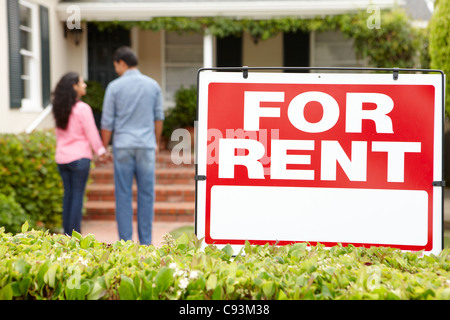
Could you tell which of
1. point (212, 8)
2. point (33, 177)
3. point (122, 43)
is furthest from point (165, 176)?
point (122, 43)

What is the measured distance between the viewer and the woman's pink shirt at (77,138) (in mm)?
5578

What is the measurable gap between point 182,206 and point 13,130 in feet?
10.2

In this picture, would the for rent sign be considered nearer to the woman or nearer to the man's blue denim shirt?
the man's blue denim shirt

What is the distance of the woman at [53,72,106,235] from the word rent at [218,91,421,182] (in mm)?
3434

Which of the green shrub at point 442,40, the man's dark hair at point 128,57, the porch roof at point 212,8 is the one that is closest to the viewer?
the man's dark hair at point 128,57

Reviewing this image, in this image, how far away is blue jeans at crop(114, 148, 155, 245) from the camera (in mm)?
5465

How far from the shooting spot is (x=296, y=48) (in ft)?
39.8

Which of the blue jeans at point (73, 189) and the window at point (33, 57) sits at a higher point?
the window at point (33, 57)

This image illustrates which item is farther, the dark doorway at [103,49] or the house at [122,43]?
the dark doorway at [103,49]

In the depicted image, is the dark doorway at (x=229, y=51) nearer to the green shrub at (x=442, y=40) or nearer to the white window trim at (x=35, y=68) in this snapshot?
the white window trim at (x=35, y=68)

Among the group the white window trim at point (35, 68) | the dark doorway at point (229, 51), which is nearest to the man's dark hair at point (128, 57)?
the white window trim at point (35, 68)

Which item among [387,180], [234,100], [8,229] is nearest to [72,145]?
[8,229]

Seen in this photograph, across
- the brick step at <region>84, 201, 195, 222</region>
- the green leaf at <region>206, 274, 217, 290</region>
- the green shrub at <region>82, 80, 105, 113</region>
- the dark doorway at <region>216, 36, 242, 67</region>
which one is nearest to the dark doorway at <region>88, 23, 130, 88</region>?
the green shrub at <region>82, 80, 105, 113</region>

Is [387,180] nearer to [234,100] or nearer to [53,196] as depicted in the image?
[234,100]
